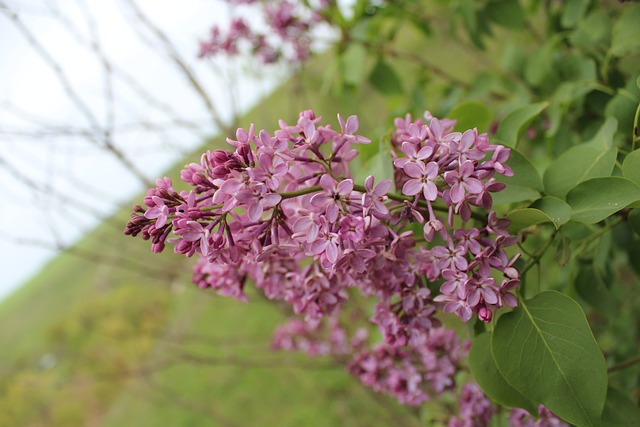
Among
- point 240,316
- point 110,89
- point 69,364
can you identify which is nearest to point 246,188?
point 110,89

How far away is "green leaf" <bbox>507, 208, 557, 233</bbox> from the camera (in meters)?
0.71

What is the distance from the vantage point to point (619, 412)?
89cm

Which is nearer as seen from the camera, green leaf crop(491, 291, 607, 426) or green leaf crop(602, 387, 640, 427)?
green leaf crop(491, 291, 607, 426)

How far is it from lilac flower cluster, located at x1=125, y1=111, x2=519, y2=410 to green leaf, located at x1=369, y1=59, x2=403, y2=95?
1149 mm

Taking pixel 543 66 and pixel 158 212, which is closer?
pixel 158 212

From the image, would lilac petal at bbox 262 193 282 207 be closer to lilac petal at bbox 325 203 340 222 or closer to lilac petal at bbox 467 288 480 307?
lilac petal at bbox 325 203 340 222

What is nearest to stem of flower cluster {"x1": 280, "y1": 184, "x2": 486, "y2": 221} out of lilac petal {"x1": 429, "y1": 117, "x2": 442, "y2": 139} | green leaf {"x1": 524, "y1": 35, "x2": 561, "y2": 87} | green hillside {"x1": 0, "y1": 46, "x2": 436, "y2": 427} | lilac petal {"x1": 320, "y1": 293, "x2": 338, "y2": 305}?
lilac petal {"x1": 429, "y1": 117, "x2": 442, "y2": 139}

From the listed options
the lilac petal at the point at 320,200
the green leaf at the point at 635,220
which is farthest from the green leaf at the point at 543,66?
the lilac petal at the point at 320,200

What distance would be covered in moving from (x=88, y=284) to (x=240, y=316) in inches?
263

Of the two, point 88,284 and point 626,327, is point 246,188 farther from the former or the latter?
point 88,284

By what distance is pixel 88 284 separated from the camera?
447 inches

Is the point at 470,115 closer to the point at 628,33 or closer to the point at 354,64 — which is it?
the point at 628,33

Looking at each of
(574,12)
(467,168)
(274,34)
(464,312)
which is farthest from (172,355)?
(467,168)

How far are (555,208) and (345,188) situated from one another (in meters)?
0.33
